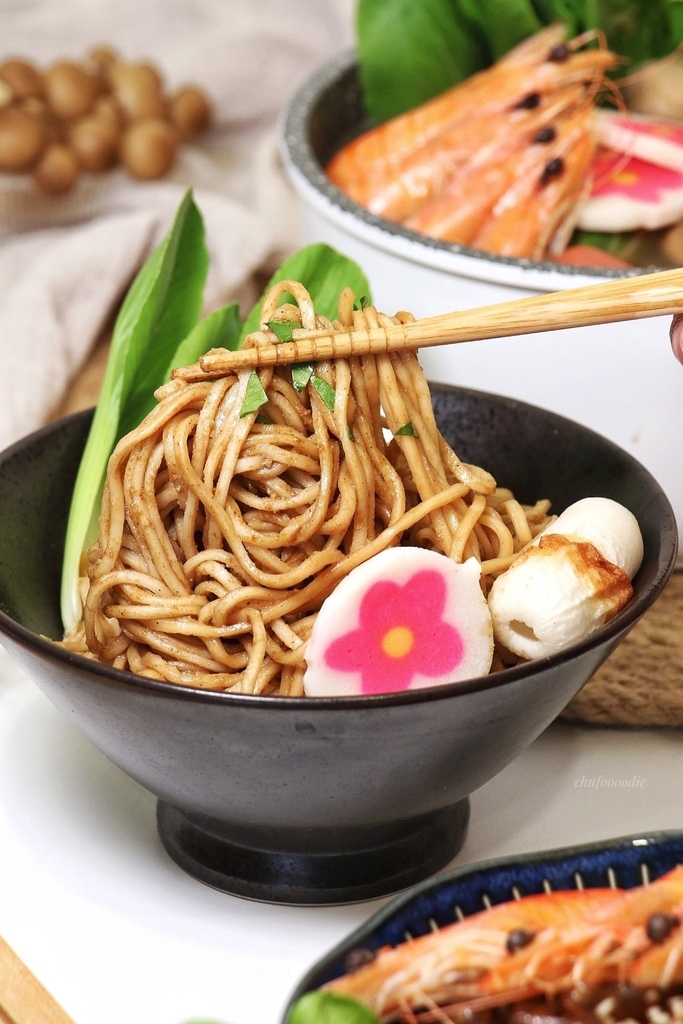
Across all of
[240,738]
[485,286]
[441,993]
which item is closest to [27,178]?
[485,286]

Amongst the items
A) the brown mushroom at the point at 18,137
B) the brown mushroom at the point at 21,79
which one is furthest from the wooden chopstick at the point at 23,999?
the brown mushroom at the point at 21,79

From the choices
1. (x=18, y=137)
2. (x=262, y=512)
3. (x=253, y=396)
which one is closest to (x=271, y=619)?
(x=262, y=512)

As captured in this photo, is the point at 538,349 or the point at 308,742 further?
the point at 538,349

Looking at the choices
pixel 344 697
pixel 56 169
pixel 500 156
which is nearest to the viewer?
pixel 344 697

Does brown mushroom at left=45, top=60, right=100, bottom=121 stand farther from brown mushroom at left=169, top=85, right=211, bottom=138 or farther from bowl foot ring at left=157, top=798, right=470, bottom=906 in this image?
bowl foot ring at left=157, top=798, right=470, bottom=906

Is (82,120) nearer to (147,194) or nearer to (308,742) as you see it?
(147,194)
